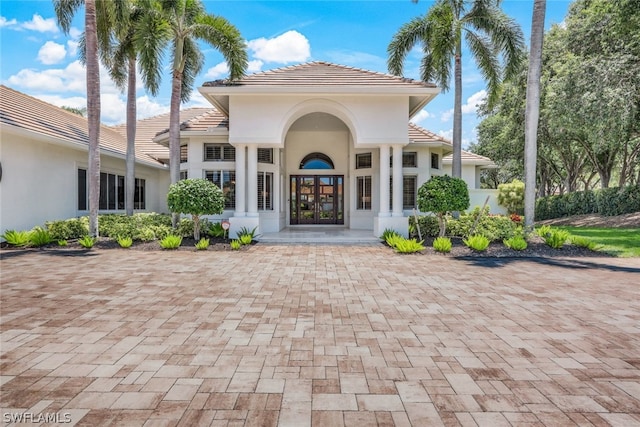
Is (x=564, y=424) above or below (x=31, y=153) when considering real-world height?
below

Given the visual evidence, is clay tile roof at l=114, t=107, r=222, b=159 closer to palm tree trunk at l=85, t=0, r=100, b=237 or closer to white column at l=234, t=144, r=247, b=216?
white column at l=234, t=144, r=247, b=216

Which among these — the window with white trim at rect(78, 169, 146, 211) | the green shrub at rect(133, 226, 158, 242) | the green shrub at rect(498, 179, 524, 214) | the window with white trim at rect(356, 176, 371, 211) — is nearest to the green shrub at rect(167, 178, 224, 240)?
the green shrub at rect(133, 226, 158, 242)

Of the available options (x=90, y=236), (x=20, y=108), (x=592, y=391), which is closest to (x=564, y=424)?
(x=592, y=391)

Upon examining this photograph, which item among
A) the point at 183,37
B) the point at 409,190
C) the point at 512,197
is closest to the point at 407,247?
the point at 409,190

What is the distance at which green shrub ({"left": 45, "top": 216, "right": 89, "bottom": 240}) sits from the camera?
1173cm

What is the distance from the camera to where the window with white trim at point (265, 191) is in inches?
621

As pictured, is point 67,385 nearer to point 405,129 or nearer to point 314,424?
point 314,424

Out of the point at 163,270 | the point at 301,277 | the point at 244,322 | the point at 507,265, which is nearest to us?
the point at 244,322

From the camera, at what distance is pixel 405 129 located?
13.2 metres

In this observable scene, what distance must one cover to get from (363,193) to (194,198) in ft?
27.4

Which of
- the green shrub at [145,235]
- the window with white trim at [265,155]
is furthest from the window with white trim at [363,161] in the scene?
the green shrub at [145,235]

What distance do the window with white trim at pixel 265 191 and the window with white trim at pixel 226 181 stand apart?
1178 mm

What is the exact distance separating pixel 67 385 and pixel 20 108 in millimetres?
14170
